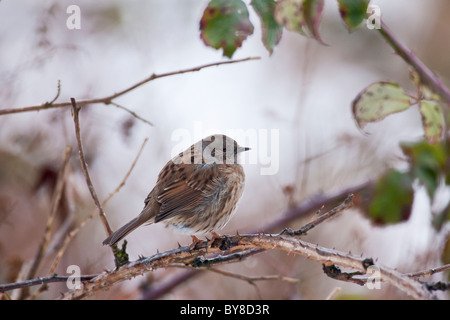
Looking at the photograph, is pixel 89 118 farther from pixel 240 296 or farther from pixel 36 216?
pixel 240 296

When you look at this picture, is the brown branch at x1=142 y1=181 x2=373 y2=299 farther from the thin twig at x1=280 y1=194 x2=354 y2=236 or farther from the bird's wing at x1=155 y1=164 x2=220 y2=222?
the thin twig at x1=280 y1=194 x2=354 y2=236

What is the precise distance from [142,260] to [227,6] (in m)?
1.33

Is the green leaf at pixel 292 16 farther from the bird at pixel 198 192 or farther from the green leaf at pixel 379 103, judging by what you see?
the bird at pixel 198 192

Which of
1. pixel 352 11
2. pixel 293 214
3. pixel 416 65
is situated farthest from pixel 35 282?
pixel 416 65

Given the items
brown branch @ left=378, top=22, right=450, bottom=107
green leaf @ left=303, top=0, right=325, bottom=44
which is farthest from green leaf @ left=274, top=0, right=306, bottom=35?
brown branch @ left=378, top=22, right=450, bottom=107

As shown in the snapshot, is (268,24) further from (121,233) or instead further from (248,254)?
(121,233)

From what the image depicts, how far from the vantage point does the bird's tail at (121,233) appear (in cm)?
280

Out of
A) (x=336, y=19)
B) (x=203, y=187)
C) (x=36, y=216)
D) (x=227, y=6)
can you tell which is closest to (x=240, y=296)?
(x=203, y=187)

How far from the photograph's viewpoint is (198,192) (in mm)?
3859

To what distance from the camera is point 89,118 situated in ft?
13.6
